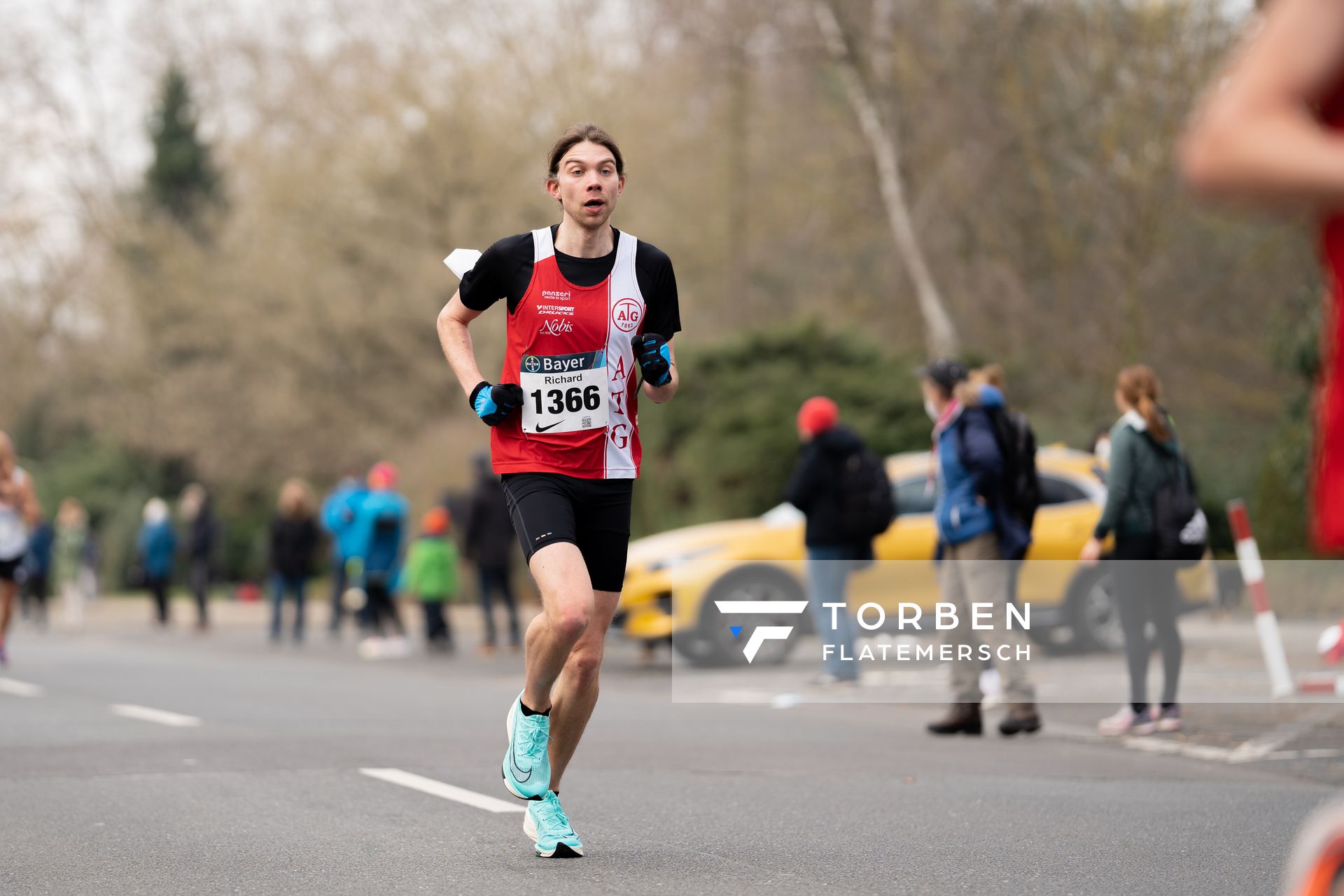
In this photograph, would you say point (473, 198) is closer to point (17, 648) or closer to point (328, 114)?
point (328, 114)

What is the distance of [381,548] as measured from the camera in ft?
63.7

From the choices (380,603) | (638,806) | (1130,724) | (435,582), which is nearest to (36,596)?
(380,603)

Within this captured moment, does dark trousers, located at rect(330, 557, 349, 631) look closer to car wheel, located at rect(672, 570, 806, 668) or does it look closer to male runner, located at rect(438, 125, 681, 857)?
car wheel, located at rect(672, 570, 806, 668)

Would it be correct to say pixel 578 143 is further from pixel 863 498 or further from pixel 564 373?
pixel 863 498

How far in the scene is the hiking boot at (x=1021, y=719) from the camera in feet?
33.6

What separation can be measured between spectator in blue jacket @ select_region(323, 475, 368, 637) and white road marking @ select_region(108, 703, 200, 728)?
750 centimetres

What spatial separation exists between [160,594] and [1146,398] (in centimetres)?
1908

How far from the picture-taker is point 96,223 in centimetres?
4391

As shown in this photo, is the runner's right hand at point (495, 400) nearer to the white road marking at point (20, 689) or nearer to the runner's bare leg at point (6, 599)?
the white road marking at point (20, 689)

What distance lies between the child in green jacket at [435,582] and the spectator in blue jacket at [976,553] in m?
9.56

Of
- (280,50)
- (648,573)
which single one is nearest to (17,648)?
(648,573)

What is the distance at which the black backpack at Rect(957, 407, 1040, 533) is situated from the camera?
10469 millimetres

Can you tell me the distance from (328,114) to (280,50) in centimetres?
715

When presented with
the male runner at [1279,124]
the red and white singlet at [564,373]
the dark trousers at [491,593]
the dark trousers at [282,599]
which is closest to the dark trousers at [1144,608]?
the red and white singlet at [564,373]
